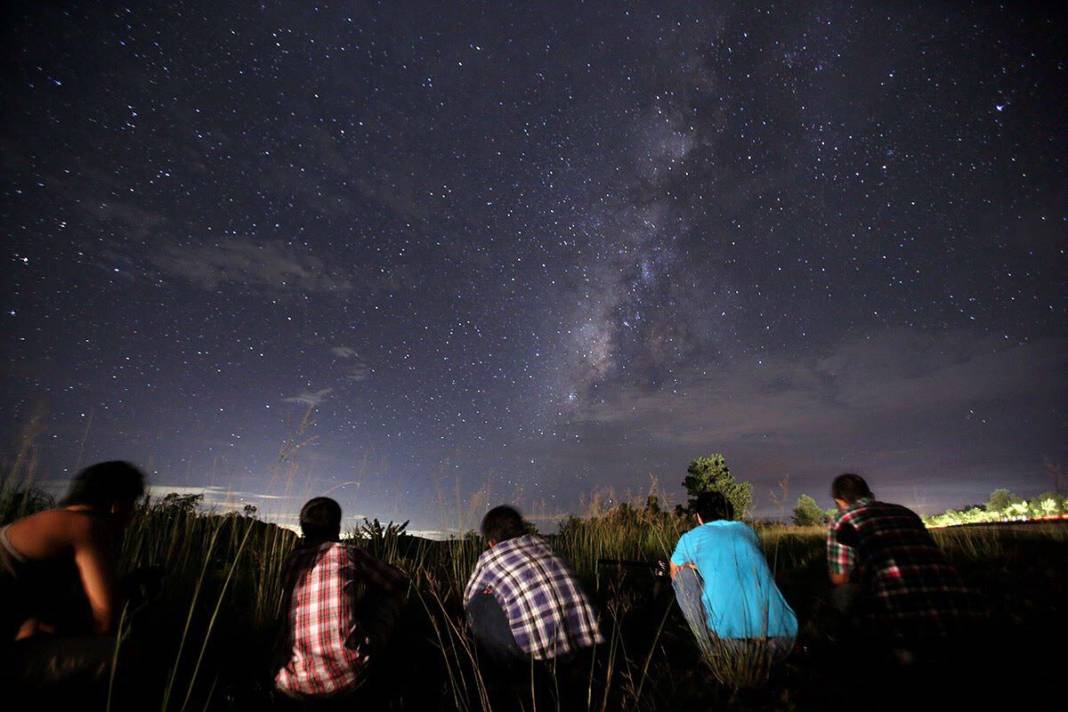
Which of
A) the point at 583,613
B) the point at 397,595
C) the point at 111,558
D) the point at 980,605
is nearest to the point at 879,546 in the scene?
the point at 980,605

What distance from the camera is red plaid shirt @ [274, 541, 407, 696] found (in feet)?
9.10

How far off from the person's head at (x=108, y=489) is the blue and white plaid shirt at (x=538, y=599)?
2.20 metres

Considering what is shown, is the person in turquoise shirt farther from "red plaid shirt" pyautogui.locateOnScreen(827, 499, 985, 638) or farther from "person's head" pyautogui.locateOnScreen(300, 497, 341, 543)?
"person's head" pyautogui.locateOnScreen(300, 497, 341, 543)

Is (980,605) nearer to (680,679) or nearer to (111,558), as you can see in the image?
(680,679)

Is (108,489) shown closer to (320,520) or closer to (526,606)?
(320,520)

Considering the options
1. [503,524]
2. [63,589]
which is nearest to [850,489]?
[503,524]

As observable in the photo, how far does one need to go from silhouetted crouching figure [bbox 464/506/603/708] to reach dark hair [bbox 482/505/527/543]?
0.29 feet

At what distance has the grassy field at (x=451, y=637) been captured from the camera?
268 cm

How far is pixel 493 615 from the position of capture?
3457 millimetres

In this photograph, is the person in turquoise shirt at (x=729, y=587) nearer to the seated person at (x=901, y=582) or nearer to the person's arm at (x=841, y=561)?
the seated person at (x=901, y=582)

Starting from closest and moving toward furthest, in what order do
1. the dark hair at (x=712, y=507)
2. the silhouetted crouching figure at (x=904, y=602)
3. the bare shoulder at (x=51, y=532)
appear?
the bare shoulder at (x=51, y=532)
the silhouetted crouching figure at (x=904, y=602)
the dark hair at (x=712, y=507)

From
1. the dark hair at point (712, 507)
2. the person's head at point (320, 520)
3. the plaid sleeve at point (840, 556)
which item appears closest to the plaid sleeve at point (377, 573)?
the person's head at point (320, 520)

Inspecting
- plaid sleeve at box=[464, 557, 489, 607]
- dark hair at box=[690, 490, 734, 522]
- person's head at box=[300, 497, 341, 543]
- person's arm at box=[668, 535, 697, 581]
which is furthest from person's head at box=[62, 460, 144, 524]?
dark hair at box=[690, 490, 734, 522]

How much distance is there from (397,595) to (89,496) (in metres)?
1.78
